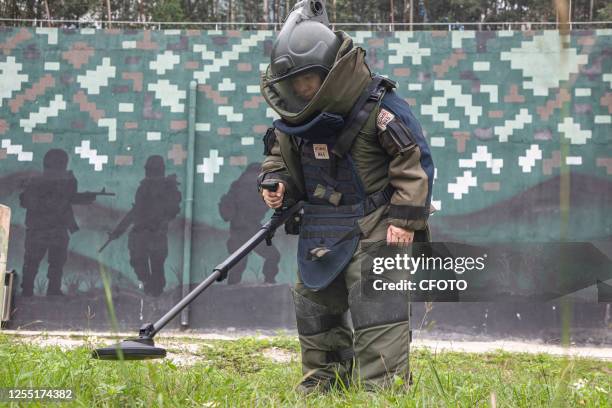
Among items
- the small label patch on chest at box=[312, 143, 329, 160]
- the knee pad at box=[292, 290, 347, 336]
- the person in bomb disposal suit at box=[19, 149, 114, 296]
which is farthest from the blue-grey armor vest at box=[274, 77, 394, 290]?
the person in bomb disposal suit at box=[19, 149, 114, 296]

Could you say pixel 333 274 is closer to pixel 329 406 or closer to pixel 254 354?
pixel 329 406

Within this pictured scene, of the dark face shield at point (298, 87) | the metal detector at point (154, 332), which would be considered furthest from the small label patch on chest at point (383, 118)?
the metal detector at point (154, 332)

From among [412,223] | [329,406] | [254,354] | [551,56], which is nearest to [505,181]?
[551,56]

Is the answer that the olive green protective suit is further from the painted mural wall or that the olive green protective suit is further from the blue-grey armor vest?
the painted mural wall

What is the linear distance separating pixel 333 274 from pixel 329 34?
1.05 meters

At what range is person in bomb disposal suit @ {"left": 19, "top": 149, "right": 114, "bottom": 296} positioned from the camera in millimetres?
7195

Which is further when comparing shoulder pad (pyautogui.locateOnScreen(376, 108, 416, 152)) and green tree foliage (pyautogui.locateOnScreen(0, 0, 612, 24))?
green tree foliage (pyautogui.locateOnScreen(0, 0, 612, 24))

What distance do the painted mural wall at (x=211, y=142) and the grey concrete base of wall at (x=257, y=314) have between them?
14 cm

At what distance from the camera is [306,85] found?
2988mm

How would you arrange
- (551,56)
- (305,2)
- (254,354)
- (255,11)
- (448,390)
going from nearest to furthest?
1. (448,390)
2. (305,2)
3. (254,354)
4. (551,56)
5. (255,11)

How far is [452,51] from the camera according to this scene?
729 centimetres

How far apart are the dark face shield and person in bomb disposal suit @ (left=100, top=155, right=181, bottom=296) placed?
4400 millimetres

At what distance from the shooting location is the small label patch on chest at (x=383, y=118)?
2934 mm

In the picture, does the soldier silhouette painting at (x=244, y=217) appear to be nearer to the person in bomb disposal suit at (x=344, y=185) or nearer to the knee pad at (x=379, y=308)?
the person in bomb disposal suit at (x=344, y=185)
